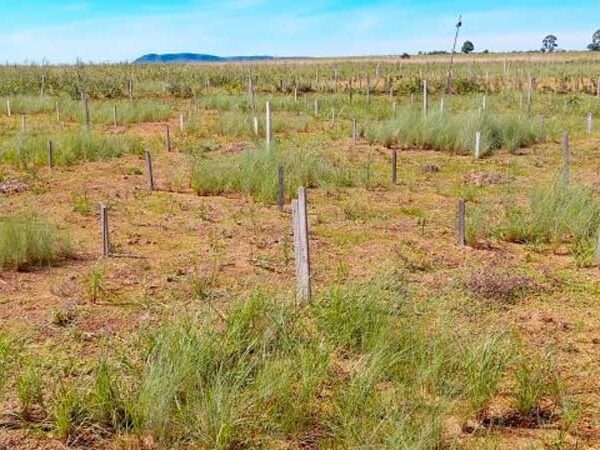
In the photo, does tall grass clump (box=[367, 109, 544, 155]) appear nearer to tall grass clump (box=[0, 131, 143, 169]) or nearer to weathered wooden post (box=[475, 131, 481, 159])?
weathered wooden post (box=[475, 131, 481, 159])

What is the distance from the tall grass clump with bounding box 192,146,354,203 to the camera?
9.37 m

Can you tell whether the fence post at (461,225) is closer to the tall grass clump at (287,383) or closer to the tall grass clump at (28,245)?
the tall grass clump at (287,383)

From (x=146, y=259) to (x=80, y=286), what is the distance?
97 centimetres

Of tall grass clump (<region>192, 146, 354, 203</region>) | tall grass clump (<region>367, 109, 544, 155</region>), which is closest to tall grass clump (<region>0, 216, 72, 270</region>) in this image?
tall grass clump (<region>192, 146, 354, 203</region>)

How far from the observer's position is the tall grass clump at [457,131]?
13.4 metres

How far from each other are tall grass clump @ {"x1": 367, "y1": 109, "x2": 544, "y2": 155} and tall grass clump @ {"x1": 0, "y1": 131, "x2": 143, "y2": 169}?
532 centimetres

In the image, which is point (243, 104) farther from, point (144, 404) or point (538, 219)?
point (144, 404)

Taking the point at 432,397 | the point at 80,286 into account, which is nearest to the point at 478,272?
the point at 432,397

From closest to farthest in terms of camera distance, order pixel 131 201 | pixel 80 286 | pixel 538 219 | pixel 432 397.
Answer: pixel 432 397 < pixel 80 286 < pixel 538 219 < pixel 131 201

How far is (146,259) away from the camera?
21.7 ft

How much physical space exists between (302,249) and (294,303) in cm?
50

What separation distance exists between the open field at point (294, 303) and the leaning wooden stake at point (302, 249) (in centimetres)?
14

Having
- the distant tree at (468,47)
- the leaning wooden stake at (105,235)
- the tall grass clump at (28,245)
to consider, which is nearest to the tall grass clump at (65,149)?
the tall grass clump at (28,245)

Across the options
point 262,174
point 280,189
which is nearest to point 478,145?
point 262,174
